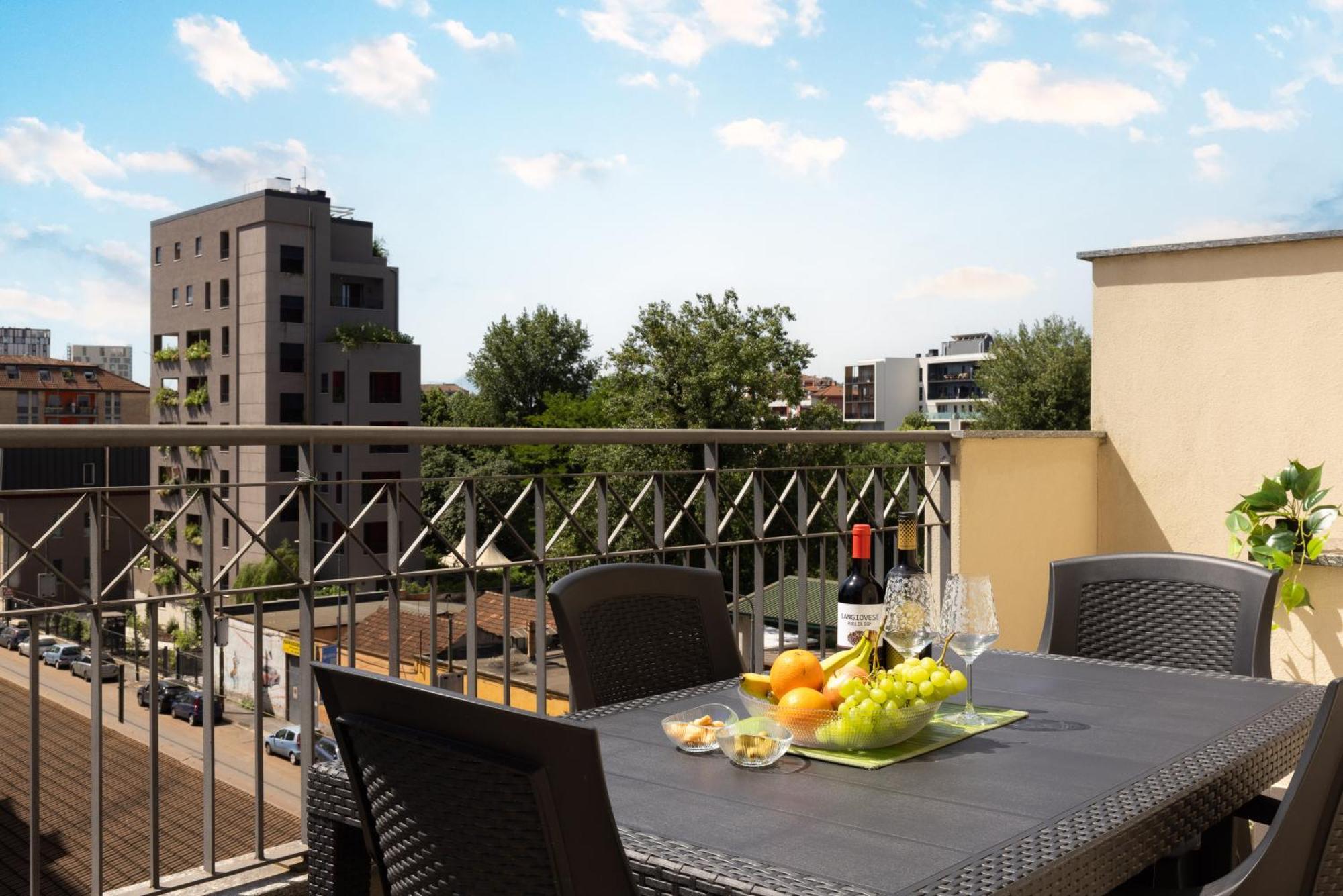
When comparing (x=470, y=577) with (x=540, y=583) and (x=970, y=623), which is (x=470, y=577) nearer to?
(x=540, y=583)

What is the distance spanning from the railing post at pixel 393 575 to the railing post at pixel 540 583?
0.40 metres

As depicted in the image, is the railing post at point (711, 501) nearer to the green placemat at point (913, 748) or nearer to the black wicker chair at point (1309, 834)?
the green placemat at point (913, 748)

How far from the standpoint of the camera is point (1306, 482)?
4.55 metres

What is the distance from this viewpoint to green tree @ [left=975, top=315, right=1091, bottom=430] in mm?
28719

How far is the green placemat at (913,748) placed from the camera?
62.6 inches

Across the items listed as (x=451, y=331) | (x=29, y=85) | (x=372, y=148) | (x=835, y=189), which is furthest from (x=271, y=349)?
(x=29, y=85)

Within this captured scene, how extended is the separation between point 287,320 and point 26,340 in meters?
39.3

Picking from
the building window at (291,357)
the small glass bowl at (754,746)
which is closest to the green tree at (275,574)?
the small glass bowl at (754,746)

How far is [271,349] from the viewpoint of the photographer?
4091cm

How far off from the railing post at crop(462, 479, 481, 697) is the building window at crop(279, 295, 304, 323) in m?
39.8

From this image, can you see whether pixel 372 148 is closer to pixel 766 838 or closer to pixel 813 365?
pixel 813 365

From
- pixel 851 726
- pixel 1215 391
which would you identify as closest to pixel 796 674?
pixel 851 726

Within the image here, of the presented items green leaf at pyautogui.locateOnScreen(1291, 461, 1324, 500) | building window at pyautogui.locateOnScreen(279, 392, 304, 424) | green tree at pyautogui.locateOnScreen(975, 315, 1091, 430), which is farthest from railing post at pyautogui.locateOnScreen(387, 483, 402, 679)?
building window at pyautogui.locateOnScreen(279, 392, 304, 424)

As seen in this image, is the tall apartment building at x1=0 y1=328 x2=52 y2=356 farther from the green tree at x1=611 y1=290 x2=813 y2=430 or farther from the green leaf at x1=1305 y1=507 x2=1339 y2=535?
the green leaf at x1=1305 y1=507 x2=1339 y2=535
